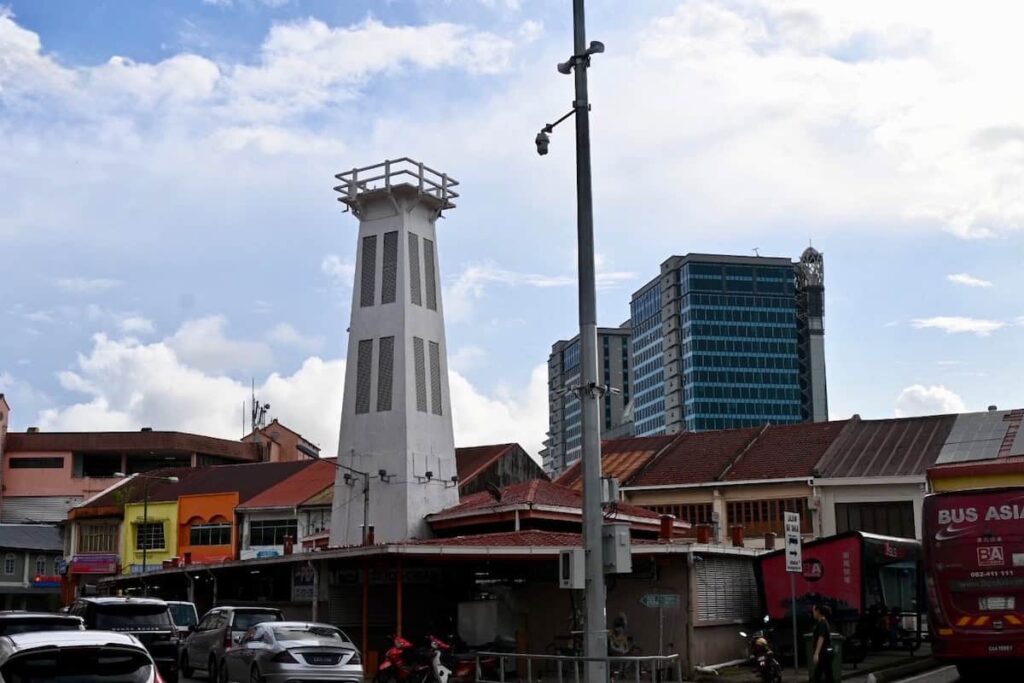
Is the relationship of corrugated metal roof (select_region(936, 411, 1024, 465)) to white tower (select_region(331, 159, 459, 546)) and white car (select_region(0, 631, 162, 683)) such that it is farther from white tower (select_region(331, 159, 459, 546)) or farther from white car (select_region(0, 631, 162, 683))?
white car (select_region(0, 631, 162, 683))

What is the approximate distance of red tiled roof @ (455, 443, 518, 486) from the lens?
52.1 metres

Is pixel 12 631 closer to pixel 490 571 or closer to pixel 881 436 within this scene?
pixel 490 571

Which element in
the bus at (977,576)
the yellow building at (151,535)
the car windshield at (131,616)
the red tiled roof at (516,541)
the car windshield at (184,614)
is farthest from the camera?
the yellow building at (151,535)

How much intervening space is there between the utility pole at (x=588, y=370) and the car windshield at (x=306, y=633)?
5.85 m

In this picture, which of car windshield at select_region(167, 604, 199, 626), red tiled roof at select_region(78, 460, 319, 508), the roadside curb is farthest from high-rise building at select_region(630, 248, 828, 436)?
the roadside curb

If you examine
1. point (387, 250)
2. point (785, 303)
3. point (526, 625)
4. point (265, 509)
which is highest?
point (785, 303)

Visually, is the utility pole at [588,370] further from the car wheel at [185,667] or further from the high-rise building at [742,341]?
the high-rise building at [742,341]

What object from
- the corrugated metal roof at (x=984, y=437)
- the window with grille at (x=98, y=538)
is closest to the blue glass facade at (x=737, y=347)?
the window with grille at (x=98, y=538)

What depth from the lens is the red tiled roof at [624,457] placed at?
50688 millimetres

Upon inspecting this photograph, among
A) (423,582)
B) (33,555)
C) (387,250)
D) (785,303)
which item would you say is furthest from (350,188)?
(785,303)

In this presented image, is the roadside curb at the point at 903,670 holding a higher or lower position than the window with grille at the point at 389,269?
lower

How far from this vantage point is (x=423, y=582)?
31.0 meters

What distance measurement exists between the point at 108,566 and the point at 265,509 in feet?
43.1

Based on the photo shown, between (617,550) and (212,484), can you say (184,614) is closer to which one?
(617,550)
